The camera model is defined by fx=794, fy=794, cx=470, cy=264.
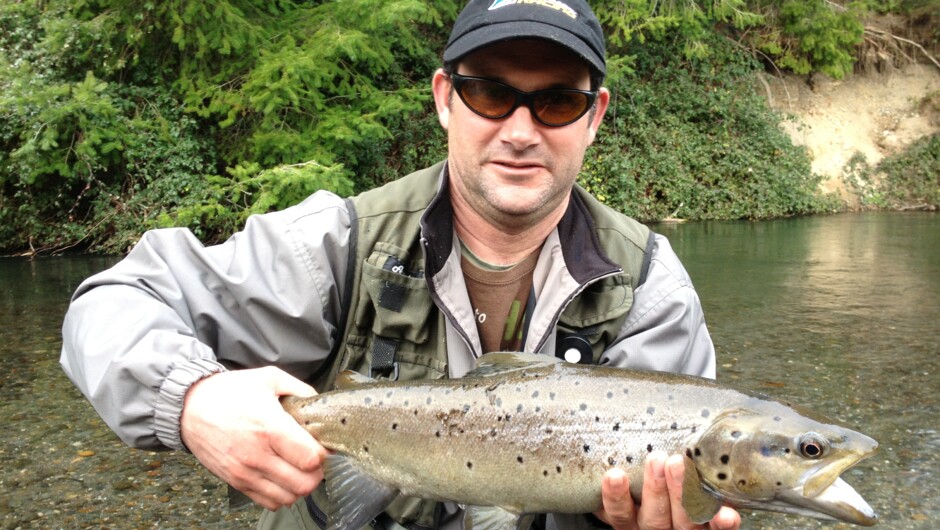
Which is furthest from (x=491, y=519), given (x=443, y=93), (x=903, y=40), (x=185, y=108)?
(x=903, y=40)

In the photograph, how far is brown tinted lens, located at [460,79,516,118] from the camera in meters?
2.55

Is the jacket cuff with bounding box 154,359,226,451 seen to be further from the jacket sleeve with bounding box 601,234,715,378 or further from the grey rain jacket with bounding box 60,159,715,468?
the jacket sleeve with bounding box 601,234,715,378

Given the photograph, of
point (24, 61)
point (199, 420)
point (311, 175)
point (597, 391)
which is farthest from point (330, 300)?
point (24, 61)

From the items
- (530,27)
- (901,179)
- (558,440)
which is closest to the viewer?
(558,440)

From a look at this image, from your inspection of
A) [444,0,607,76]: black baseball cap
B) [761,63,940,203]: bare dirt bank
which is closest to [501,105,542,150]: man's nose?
[444,0,607,76]: black baseball cap

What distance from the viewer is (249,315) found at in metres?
2.42

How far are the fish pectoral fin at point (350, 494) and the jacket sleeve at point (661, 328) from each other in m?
0.86

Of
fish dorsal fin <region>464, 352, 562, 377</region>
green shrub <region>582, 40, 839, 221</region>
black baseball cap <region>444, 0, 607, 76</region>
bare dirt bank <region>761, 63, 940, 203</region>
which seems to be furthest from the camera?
bare dirt bank <region>761, 63, 940, 203</region>

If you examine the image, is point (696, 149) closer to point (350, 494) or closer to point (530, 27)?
point (530, 27)

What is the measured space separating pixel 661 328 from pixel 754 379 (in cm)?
372

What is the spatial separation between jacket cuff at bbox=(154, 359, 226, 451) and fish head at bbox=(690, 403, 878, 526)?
1.33 meters

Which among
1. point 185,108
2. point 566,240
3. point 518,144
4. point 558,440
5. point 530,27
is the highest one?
point 185,108

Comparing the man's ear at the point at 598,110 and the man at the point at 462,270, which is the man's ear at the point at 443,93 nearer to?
the man at the point at 462,270

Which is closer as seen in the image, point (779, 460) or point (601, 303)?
point (779, 460)
